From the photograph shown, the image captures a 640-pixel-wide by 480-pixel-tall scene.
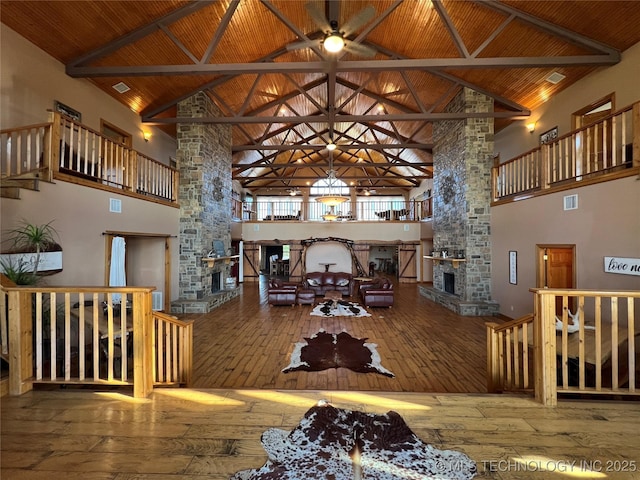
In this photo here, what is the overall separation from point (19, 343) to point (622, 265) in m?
6.89

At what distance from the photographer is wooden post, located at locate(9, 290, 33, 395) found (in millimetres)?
2471

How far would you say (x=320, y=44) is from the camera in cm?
440

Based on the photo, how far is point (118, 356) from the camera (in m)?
3.83

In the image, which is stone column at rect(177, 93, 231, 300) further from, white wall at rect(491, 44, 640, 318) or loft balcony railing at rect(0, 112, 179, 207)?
white wall at rect(491, 44, 640, 318)

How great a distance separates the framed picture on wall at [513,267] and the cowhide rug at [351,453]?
17.9 ft

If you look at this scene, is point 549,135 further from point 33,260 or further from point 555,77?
point 33,260

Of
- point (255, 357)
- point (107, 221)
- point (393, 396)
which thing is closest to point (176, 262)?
point (107, 221)

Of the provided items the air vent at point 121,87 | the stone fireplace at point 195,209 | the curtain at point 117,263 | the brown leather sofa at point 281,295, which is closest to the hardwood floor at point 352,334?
the brown leather sofa at point 281,295

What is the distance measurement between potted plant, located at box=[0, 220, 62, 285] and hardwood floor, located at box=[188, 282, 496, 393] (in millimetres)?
2281

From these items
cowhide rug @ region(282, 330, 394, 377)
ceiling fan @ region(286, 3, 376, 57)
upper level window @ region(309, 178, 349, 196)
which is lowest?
cowhide rug @ region(282, 330, 394, 377)

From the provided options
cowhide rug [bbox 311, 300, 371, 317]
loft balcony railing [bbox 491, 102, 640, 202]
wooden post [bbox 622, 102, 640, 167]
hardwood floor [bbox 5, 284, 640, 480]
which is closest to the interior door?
loft balcony railing [bbox 491, 102, 640, 202]

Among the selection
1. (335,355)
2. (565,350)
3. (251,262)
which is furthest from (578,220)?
(251,262)

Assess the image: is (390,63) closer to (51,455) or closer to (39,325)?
(39,325)

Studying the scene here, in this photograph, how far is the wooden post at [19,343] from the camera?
2.47m
